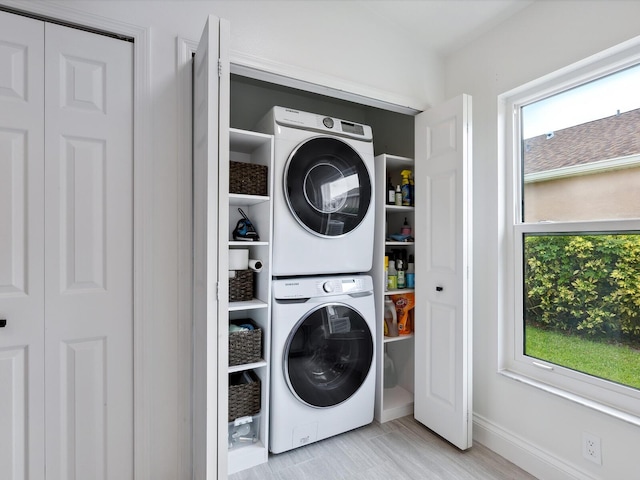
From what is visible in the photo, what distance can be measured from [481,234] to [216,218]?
1.59 meters

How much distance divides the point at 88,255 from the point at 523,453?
2317mm

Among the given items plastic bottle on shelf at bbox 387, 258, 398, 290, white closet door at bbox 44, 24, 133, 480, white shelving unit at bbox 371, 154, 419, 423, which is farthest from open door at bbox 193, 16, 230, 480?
plastic bottle on shelf at bbox 387, 258, 398, 290

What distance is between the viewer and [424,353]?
2.15m

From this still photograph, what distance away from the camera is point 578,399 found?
1.58m

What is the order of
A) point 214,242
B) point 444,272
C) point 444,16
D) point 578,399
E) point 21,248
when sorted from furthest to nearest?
point 444,272 < point 444,16 < point 578,399 < point 21,248 < point 214,242

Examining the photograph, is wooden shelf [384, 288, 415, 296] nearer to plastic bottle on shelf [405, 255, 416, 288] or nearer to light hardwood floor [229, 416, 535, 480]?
plastic bottle on shelf [405, 255, 416, 288]

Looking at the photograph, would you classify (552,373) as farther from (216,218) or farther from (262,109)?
(262,109)

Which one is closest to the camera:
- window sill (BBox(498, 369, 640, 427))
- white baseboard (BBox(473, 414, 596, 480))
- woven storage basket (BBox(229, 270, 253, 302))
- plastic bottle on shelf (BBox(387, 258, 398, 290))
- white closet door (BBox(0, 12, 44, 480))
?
white closet door (BBox(0, 12, 44, 480))

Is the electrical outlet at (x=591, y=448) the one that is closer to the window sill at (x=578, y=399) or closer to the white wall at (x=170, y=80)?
the window sill at (x=578, y=399)

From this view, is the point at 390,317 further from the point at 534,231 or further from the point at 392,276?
→ the point at 534,231

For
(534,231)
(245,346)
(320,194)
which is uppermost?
(320,194)

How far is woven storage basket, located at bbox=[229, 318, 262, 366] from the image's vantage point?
1747 millimetres

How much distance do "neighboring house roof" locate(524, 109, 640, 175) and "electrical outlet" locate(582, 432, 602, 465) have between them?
1.27 m

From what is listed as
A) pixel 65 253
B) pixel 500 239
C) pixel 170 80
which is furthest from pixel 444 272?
pixel 65 253
